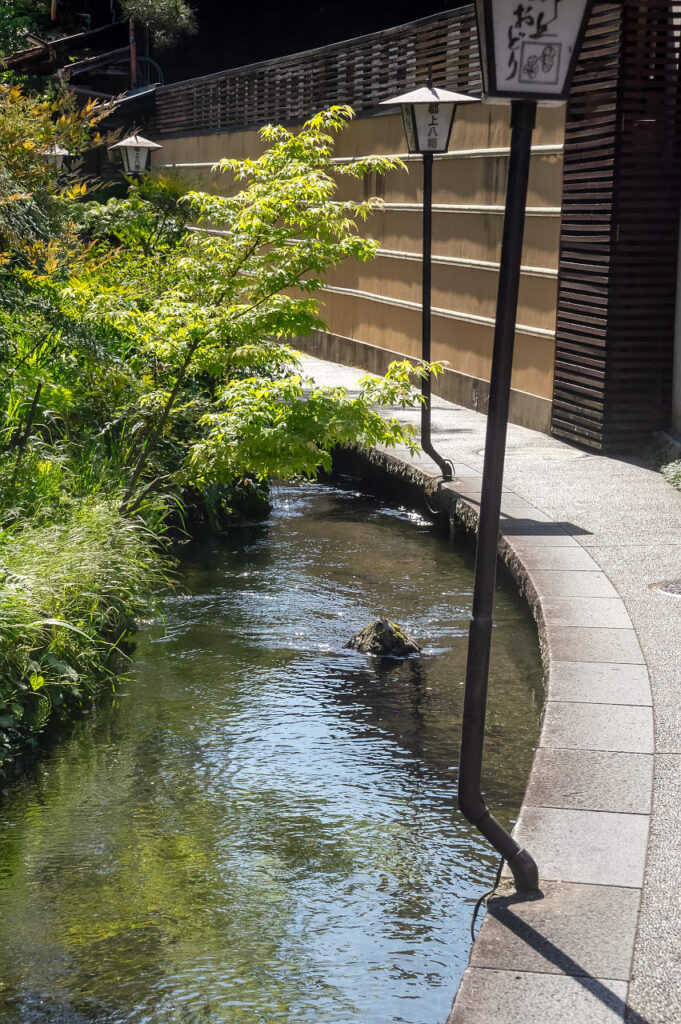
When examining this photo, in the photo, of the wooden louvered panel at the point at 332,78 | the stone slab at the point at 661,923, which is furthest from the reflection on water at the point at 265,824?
the wooden louvered panel at the point at 332,78

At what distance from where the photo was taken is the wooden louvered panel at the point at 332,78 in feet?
42.0

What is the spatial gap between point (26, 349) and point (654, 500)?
4473mm

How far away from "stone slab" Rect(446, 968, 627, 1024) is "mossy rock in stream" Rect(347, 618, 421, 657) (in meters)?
3.66

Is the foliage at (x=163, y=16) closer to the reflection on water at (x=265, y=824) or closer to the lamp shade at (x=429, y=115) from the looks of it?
the lamp shade at (x=429, y=115)

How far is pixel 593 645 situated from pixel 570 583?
1.09m

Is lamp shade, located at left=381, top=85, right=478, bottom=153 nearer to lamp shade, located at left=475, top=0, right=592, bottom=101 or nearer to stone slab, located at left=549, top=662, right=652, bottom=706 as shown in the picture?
stone slab, located at left=549, top=662, right=652, bottom=706

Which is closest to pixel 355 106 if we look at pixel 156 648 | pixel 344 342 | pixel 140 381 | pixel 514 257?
pixel 344 342

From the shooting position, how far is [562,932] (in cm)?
317

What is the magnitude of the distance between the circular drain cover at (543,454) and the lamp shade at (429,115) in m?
2.65

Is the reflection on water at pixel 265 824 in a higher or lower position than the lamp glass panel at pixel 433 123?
lower

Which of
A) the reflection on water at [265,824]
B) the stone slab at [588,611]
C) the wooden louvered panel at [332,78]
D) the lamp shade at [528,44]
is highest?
the wooden louvered panel at [332,78]

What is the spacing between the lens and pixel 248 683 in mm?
6336

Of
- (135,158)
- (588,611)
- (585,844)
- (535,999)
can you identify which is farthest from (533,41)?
(135,158)

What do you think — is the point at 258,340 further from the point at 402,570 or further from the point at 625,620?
the point at 625,620
